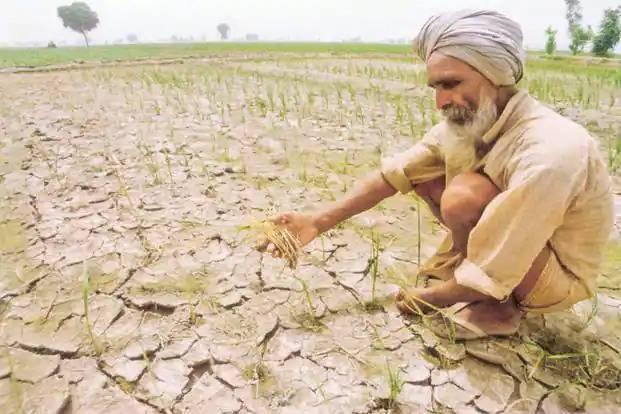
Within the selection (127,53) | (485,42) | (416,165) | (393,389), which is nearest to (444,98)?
(485,42)

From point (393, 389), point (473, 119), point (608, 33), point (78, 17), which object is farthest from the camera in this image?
point (78, 17)

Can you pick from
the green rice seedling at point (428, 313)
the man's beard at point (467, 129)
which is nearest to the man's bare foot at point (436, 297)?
the green rice seedling at point (428, 313)

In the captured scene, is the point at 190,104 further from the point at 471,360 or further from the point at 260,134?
the point at 471,360

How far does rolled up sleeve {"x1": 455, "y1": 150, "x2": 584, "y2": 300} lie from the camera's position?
1.12 m

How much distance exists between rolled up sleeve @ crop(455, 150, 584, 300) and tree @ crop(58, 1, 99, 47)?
75.6 m

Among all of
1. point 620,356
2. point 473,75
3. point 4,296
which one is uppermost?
point 473,75

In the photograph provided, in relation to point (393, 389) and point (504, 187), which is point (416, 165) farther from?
point (393, 389)

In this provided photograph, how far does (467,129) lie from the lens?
1.38m

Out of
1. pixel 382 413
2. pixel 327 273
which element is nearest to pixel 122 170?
pixel 327 273

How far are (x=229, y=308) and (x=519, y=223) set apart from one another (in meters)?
1.09

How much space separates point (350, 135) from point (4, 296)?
292 centimetres

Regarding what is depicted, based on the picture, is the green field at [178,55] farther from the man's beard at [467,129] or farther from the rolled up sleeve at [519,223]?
the rolled up sleeve at [519,223]

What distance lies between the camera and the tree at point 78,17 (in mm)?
64062

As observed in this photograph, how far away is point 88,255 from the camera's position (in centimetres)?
203
